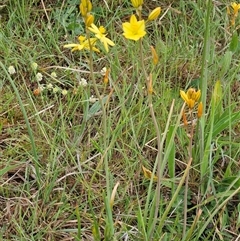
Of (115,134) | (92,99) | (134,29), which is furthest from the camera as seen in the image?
(92,99)

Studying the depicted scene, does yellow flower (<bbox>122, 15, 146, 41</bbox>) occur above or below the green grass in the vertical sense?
above

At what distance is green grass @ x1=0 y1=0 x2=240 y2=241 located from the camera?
1.42m

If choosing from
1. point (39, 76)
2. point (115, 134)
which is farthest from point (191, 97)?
point (39, 76)

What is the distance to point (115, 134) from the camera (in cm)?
159

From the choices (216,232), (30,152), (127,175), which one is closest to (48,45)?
(30,152)

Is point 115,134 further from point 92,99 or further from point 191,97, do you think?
point 191,97

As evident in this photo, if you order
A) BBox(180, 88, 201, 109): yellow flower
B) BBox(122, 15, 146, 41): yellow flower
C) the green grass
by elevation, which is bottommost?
the green grass

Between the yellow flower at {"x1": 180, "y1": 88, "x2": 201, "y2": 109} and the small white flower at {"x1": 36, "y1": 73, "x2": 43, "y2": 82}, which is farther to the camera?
the small white flower at {"x1": 36, "y1": 73, "x2": 43, "y2": 82}

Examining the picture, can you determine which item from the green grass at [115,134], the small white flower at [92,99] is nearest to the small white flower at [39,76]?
the green grass at [115,134]

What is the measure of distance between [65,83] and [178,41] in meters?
0.42

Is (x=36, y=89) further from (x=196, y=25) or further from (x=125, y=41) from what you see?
(x=196, y=25)

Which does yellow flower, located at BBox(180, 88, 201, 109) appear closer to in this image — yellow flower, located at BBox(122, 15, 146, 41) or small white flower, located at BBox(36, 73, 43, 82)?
yellow flower, located at BBox(122, 15, 146, 41)

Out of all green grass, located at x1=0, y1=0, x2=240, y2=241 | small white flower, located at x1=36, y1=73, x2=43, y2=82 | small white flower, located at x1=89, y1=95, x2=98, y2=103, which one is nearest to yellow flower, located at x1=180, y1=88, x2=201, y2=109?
green grass, located at x1=0, y1=0, x2=240, y2=241

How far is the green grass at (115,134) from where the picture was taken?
1.42 metres
